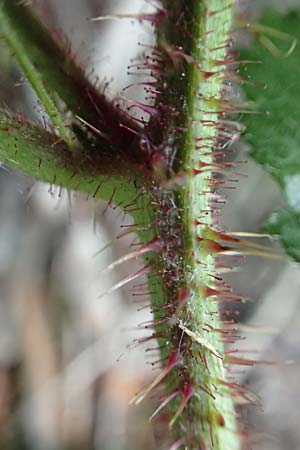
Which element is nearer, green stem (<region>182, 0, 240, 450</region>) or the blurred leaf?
green stem (<region>182, 0, 240, 450</region>)

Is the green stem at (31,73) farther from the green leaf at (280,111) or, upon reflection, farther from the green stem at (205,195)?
the green leaf at (280,111)

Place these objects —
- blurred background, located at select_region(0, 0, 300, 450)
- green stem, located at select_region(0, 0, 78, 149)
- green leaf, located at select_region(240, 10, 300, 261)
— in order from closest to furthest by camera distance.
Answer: green stem, located at select_region(0, 0, 78, 149) → green leaf, located at select_region(240, 10, 300, 261) → blurred background, located at select_region(0, 0, 300, 450)

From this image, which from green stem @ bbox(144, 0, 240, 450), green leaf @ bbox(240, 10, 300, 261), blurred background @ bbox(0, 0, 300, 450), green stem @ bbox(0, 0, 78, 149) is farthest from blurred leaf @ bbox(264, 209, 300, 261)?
blurred background @ bbox(0, 0, 300, 450)

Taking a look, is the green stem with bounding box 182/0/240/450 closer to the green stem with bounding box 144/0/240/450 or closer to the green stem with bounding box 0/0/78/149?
the green stem with bounding box 144/0/240/450

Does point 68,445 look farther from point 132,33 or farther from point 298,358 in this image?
point 132,33

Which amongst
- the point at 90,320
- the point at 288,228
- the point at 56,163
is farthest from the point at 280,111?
the point at 90,320

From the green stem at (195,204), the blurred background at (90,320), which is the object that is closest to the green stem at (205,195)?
the green stem at (195,204)
